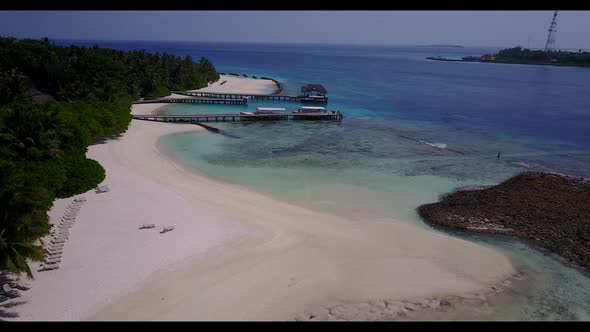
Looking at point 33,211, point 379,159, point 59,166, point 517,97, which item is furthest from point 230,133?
point 517,97

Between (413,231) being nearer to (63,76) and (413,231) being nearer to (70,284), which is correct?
(70,284)

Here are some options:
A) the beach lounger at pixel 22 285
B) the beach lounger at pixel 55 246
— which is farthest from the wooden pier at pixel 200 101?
the beach lounger at pixel 22 285

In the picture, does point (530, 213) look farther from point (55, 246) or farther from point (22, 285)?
point (22, 285)

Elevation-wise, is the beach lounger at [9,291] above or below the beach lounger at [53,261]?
below

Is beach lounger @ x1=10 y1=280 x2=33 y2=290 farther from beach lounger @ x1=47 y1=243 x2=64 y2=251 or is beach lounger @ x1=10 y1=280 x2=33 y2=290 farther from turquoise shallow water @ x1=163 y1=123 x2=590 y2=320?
turquoise shallow water @ x1=163 y1=123 x2=590 y2=320

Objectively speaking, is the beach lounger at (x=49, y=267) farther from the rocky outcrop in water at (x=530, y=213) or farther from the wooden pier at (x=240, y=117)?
the wooden pier at (x=240, y=117)

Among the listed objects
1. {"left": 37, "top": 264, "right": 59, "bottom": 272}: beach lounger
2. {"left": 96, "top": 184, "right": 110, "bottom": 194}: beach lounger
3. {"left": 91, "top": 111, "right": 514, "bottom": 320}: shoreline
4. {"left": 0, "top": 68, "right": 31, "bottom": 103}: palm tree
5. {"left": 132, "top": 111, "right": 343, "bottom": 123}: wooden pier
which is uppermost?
{"left": 0, "top": 68, "right": 31, "bottom": 103}: palm tree

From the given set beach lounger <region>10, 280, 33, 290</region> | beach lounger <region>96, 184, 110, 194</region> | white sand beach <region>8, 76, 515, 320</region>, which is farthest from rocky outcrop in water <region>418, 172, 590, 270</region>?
beach lounger <region>10, 280, 33, 290</region>
